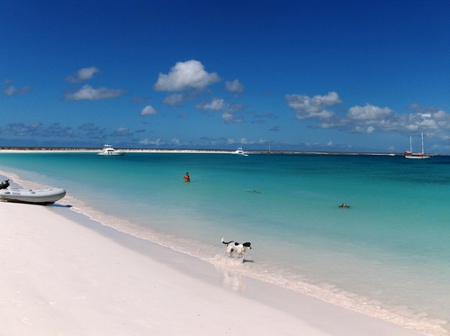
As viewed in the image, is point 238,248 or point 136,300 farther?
point 238,248

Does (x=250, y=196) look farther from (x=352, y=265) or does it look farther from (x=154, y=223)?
(x=352, y=265)

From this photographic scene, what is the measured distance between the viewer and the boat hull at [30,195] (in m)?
16.9

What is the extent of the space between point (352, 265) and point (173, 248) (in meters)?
4.81

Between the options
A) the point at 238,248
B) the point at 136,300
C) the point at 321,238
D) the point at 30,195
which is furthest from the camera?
the point at 30,195

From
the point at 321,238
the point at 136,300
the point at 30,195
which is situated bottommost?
the point at 321,238

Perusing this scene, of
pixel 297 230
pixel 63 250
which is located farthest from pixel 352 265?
pixel 63 250

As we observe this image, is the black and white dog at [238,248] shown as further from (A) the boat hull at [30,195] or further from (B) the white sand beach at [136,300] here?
(A) the boat hull at [30,195]

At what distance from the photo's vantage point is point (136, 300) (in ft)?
21.1

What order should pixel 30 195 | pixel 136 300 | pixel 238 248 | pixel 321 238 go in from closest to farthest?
pixel 136 300
pixel 238 248
pixel 321 238
pixel 30 195

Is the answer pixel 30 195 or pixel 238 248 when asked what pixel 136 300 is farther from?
pixel 30 195

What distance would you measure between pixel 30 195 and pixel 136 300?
1291cm

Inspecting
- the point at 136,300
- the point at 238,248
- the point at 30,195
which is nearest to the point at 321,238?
the point at 238,248

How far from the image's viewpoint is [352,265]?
10250 mm

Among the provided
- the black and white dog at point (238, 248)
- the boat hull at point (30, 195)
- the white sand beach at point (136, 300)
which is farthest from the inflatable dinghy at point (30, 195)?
the black and white dog at point (238, 248)
